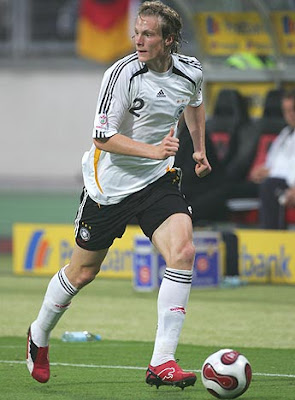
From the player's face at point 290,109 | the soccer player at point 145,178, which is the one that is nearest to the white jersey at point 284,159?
the player's face at point 290,109

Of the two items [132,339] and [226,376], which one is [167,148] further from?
[132,339]

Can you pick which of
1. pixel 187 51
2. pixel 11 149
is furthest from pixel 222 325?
pixel 11 149

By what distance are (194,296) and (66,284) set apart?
14.2 feet

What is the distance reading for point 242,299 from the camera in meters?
10.6

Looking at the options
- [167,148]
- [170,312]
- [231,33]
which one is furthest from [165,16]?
[231,33]

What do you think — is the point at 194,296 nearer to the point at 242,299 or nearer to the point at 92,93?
the point at 242,299

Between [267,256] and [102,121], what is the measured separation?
570cm

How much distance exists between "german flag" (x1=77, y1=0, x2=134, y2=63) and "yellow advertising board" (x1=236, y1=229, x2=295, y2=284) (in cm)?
1409

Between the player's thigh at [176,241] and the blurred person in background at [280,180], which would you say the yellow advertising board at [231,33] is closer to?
the blurred person in background at [280,180]

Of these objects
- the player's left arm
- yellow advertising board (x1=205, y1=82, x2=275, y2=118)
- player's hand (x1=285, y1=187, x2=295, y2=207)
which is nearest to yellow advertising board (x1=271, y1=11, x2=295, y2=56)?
yellow advertising board (x1=205, y1=82, x2=275, y2=118)

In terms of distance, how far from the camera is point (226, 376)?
5.88 meters

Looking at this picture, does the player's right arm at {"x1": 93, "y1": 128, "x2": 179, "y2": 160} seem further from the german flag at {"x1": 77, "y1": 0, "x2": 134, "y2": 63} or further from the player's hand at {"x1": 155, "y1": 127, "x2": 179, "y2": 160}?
the german flag at {"x1": 77, "y1": 0, "x2": 134, "y2": 63}

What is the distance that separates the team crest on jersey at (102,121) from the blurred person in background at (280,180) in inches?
228

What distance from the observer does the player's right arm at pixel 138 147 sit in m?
6.11
